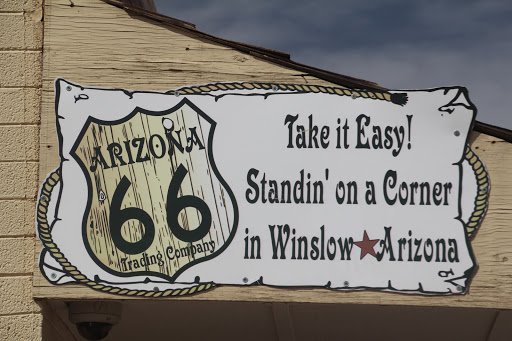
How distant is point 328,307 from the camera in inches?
225

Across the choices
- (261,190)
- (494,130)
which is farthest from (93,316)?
(494,130)

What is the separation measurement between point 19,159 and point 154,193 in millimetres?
919

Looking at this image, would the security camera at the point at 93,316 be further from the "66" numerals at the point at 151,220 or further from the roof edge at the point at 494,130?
the roof edge at the point at 494,130

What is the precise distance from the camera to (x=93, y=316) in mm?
5316

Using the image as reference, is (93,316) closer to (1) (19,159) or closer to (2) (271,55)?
(1) (19,159)

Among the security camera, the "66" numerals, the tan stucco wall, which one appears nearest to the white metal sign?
the "66" numerals

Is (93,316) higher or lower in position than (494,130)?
lower

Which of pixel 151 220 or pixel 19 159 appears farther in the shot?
pixel 19 159

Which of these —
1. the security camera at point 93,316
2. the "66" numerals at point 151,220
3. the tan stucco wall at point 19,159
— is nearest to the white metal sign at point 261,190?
the "66" numerals at point 151,220

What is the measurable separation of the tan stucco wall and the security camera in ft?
0.95

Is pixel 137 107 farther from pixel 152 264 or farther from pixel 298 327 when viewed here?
pixel 298 327

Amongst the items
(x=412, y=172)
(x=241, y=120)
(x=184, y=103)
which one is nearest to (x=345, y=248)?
(x=412, y=172)

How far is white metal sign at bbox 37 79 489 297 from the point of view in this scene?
5.03 metres

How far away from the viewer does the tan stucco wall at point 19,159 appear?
199 inches
